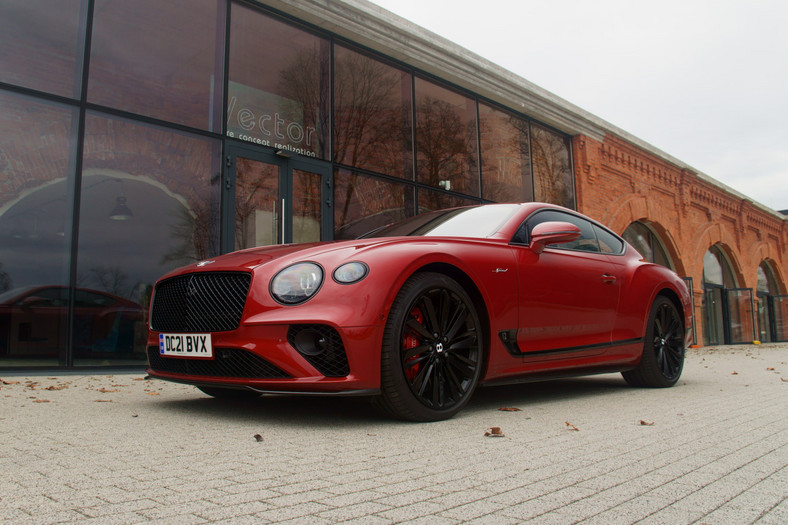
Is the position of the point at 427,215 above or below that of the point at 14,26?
below

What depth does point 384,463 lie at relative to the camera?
89.6 inches

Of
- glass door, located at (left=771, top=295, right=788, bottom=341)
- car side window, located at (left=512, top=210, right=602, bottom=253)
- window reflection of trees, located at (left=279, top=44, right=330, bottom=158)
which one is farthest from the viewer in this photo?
glass door, located at (left=771, top=295, right=788, bottom=341)

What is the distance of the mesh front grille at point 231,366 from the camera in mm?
2963

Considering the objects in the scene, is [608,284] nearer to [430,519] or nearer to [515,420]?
[515,420]

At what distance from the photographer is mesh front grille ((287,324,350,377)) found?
2.93 metres

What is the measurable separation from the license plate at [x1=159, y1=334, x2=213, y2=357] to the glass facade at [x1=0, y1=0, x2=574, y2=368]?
384 cm

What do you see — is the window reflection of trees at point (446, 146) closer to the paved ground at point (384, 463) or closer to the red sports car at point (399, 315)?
the red sports car at point (399, 315)

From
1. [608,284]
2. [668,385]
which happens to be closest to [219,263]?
[608,284]

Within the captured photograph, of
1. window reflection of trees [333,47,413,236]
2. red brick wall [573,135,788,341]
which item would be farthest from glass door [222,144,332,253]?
red brick wall [573,135,788,341]

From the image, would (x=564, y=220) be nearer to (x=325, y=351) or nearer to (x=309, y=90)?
(x=325, y=351)

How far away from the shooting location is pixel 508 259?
12.6ft

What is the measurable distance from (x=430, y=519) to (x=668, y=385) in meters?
4.31

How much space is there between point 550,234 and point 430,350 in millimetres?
1345

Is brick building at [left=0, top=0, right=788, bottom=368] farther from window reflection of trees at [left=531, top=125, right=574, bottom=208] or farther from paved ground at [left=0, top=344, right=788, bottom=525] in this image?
paved ground at [left=0, top=344, right=788, bottom=525]
